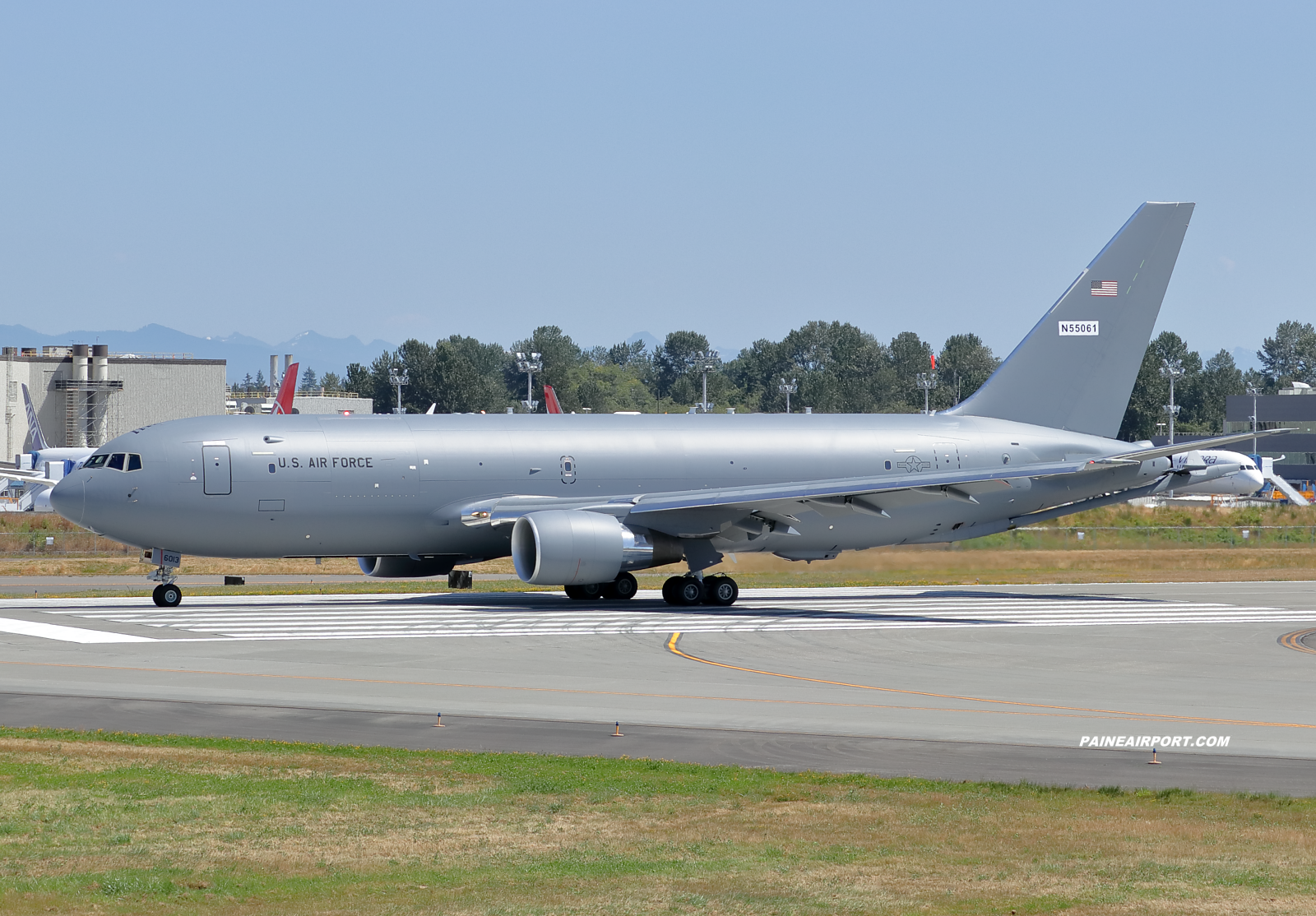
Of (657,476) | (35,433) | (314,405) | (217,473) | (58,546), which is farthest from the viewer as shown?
(314,405)

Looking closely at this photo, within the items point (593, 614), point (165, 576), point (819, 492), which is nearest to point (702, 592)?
point (593, 614)

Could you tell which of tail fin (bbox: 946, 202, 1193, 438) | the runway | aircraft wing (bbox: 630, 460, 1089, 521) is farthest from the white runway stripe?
tail fin (bbox: 946, 202, 1193, 438)

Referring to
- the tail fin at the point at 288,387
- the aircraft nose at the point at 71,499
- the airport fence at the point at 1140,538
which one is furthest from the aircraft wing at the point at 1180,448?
the tail fin at the point at 288,387

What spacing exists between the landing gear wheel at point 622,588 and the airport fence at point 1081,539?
549 inches

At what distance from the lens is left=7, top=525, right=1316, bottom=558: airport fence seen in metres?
49.4

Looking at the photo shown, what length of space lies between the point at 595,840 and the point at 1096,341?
111 ft

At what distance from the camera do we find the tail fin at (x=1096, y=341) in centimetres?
4266

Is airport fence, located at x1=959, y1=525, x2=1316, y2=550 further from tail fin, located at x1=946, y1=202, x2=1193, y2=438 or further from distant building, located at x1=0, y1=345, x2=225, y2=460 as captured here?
distant building, located at x1=0, y1=345, x2=225, y2=460

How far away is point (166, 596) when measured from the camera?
120 ft

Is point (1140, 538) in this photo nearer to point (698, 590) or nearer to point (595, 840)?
point (698, 590)

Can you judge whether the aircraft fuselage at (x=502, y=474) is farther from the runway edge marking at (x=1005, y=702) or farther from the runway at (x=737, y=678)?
the runway edge marking at (x=1005, y=702)

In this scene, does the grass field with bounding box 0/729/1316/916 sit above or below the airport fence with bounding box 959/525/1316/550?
below

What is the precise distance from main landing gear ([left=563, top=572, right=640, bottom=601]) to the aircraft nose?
477 inches

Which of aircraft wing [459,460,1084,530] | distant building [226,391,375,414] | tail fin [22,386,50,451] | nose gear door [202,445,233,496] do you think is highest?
distant building [226,391,375,414]
